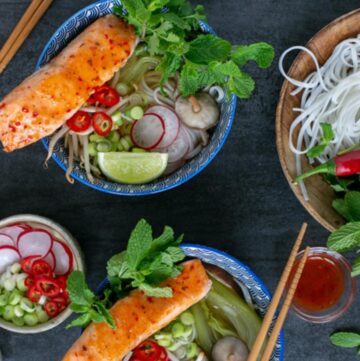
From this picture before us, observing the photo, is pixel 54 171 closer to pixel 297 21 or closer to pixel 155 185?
pixel 155 185

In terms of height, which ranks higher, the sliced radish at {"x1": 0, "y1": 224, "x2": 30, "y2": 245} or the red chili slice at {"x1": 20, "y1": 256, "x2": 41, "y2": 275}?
the sliced radish at {"x1": 0, "y1": 224, "x2": 30, "y2": 245}

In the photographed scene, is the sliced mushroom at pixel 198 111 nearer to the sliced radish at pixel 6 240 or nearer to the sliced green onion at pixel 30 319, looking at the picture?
the sliced radish at pixel 6 240

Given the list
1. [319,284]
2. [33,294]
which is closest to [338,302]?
[319,284]

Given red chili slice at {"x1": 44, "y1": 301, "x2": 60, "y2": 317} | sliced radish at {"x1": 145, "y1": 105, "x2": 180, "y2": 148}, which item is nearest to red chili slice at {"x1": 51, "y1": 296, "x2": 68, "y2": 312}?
red chili slice at {"x1": 44, "y1": 301, "x2": 60, "y2": 317}

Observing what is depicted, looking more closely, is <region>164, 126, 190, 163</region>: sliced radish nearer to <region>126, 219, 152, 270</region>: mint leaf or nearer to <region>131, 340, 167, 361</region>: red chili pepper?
<region>126, 219, 152, 270</region>: mint leaf

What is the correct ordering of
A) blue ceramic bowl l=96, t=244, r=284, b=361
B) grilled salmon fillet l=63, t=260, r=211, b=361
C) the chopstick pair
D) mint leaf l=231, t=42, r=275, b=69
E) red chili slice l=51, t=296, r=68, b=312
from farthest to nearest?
the chopstick pair
red chili slice l=51, t=296, r=68, b=312
blue ceramic bowl l=96, t=244, r=284, b=361
grilled salmon fillet l=63, t=260, r=211, b=361
mint leaf l=231, t=42, r=275, b=69

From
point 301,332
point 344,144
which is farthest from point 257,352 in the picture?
point 344,144

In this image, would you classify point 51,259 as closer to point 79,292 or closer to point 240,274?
point 79,292
